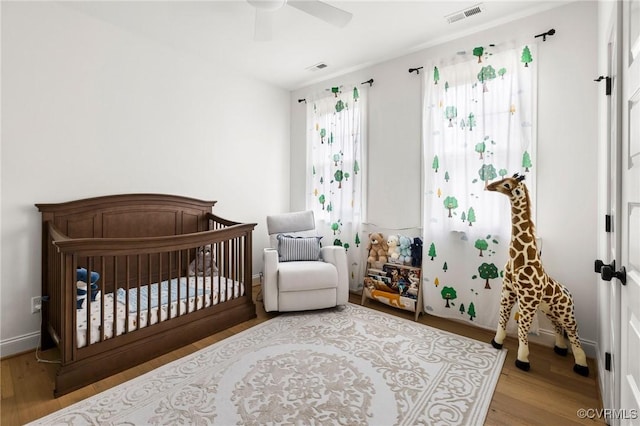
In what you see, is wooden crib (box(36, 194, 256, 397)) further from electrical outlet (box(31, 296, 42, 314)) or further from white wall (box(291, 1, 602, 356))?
white wall (box(291, 1, 602, 356))

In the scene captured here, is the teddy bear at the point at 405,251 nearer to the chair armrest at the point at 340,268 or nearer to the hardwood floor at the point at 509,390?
the chair armrest at the point at 340,268

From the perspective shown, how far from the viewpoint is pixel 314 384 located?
5.93ft

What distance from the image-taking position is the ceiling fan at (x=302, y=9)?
202 centimetres

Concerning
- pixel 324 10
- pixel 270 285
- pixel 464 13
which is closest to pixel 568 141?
pixel 464 13

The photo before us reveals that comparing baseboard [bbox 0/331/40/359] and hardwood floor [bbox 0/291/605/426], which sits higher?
baseboard [bbox 0/331/40/359]

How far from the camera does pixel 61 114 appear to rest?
237 centimetres

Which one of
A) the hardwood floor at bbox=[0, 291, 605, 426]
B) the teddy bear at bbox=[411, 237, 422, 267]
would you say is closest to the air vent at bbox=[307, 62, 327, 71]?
the teddy bear at bbox=[411, 237, 422, 267]

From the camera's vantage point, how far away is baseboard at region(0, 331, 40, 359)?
214 cm

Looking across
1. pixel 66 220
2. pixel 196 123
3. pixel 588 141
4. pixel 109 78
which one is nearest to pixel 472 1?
pixel 588 141

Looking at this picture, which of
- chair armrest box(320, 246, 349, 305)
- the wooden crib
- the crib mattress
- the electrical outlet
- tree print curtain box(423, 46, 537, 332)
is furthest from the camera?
chair armrest box(320, 246, 349, 305)

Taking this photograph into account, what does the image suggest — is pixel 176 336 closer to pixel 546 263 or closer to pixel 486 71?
pixel 546 263

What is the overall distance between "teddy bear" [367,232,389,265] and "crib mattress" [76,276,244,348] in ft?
4.45

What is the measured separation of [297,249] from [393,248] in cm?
99

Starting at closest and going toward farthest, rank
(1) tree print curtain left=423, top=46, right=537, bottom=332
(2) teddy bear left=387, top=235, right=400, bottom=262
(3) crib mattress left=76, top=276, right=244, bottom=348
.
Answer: (3) crib mattress left=76, top=276, right=244, bottom=348, (1) tree print curtain left=423, top=46, right=537, bottom=332, (2) teddy bear left=387, top=235, right=400, bottom=262
